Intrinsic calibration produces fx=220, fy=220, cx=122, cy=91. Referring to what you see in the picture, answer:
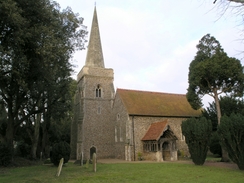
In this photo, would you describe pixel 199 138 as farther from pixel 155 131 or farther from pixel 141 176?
pixel 155 131

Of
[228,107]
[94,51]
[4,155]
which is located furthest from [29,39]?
[228,107]

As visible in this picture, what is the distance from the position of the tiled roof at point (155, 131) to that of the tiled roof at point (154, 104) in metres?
1.89

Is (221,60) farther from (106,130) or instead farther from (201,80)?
(106,130)

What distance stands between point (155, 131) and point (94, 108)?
10.5 m

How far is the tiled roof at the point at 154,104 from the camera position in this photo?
26312 millimetres

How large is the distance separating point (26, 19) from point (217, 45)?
664 inches

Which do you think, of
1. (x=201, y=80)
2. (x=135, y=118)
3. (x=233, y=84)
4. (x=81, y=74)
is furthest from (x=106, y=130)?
(x=233, y=84)

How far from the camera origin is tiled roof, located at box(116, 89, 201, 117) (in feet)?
86.3

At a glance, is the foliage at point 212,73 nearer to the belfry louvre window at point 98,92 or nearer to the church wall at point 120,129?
the church wall at point 120,129

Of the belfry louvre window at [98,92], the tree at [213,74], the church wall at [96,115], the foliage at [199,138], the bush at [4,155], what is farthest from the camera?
the belfry louvre window at [98,92]

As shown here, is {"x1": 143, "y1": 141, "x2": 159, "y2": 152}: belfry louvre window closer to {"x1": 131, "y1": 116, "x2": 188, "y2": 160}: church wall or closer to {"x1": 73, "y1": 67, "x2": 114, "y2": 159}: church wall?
{"x1": 131, "y1": 116, "x2": 188, "y2": 160}: church wall

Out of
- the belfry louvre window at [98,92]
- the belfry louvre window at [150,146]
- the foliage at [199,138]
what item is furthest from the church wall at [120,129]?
the foliage at [199,138]

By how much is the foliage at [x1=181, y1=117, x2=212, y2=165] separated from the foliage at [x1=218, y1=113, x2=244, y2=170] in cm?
228

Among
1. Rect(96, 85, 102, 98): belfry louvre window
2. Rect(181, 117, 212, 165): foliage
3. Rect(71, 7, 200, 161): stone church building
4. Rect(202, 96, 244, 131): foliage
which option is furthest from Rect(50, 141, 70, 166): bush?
Rect(202, 96, 244, 131): foliage
